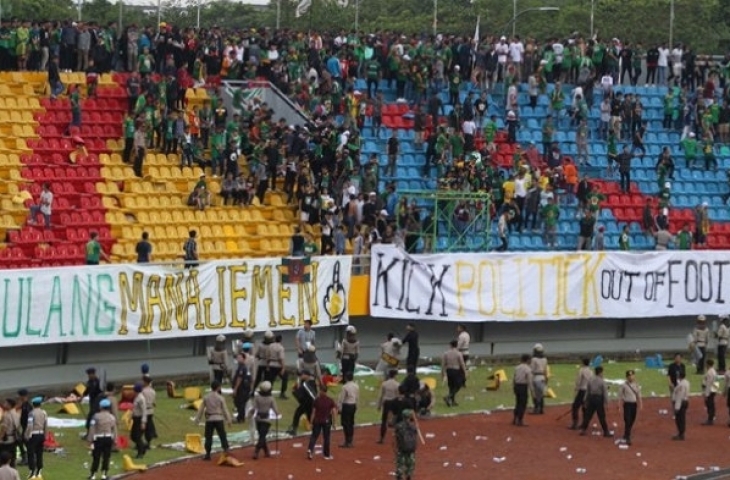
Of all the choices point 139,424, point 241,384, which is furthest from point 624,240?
point 139,424

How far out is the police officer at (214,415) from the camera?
32.9 meters

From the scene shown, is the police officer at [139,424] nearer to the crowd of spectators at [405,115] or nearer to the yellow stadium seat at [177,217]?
Answer: the yellow stadium seat at [177,217]

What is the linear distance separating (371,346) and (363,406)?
6017mm

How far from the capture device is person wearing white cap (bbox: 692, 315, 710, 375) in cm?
4556

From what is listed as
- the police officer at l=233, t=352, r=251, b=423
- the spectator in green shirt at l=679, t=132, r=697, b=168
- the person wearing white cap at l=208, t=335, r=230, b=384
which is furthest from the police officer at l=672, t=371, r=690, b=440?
the spectator in green shirt at l=679, t=132, r=697, b=168

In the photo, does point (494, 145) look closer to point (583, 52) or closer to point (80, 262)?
point (583, 52)

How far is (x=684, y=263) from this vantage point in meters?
49.9

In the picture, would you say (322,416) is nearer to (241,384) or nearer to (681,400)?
(241,384)

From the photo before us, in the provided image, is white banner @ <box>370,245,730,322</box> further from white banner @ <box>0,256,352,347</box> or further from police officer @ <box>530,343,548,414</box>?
police officer @ <box>530,343,548,414</box>

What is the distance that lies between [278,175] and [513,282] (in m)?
6.86

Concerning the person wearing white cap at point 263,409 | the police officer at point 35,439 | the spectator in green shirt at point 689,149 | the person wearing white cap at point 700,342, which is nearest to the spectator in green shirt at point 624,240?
the person wearing white cap at point 700,342

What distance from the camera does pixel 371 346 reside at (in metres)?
45.9

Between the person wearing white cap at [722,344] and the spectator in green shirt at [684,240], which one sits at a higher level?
the spectator in green shirt at [684,240]

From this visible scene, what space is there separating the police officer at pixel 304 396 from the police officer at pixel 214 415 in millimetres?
2442
